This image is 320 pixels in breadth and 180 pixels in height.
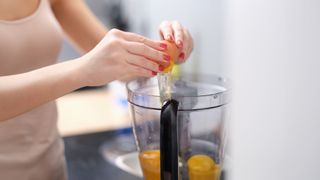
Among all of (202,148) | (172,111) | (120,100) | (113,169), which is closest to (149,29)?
(120,100)

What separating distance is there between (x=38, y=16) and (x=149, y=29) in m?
0.89

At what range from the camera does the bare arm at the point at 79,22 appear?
→ 0.86 metres

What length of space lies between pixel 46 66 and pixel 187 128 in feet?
0.92

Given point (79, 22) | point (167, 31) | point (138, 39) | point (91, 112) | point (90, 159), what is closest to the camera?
point (138, 39)

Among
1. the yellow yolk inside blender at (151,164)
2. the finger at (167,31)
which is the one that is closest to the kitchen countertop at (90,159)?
the yellow yolk inside blender at (151,164)

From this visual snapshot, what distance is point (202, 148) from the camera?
0.70 m

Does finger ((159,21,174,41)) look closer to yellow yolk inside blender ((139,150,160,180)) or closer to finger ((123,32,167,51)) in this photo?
finger ((123,32,167,51))

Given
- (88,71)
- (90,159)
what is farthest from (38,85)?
(90,159)

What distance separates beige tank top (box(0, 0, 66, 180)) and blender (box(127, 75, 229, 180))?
183 mm

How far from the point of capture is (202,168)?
0.65m

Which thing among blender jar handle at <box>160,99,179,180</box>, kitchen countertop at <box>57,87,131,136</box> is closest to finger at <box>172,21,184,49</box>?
blender jar handle at <box>160,99,179,180</box>

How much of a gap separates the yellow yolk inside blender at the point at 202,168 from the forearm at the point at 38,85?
21 cm

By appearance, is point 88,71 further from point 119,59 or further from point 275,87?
point 275,87

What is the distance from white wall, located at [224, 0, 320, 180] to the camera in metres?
0.47
